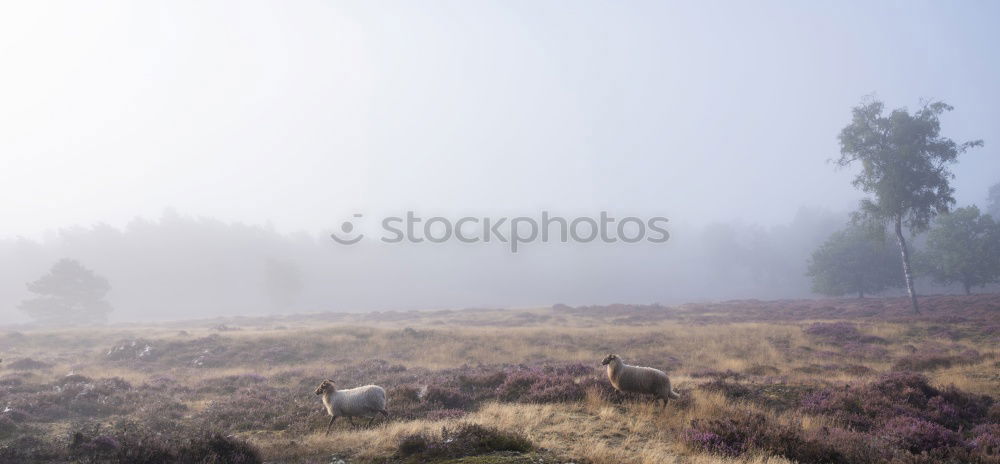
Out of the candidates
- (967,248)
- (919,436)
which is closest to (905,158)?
(967,248)

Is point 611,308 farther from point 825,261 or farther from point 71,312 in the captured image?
point 71,312

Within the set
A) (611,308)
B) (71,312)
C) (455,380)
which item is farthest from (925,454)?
(71,312)

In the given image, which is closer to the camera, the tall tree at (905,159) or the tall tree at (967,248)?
the tall tree at (905,159)

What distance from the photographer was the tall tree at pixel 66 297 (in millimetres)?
58906

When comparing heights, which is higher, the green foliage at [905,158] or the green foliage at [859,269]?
the green foliage at [905,158]

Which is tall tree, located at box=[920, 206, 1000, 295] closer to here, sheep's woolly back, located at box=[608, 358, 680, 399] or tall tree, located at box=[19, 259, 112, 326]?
sheep's woolly back, located at box=[608, 358, 680, 399]

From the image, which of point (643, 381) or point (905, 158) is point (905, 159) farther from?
point (643, 381)

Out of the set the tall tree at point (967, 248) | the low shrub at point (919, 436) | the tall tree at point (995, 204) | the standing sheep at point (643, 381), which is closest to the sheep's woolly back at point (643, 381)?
the standing sheep at point (643, 381)

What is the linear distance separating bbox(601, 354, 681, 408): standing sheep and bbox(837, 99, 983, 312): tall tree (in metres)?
32.3

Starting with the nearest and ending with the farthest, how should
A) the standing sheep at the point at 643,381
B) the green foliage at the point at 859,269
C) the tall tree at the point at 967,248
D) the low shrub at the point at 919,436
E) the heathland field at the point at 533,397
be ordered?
the heathland field at the point at 533,397 → the low shrub at the point at 919,436 → the standing sheep at the point at 643,381 → the tall tree at the point at 967,248 → the green foliage at the point at 859,269

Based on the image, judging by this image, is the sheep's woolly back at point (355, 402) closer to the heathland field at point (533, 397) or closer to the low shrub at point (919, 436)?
the heathland field at point (533, 397)

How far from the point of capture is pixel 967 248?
144 feet

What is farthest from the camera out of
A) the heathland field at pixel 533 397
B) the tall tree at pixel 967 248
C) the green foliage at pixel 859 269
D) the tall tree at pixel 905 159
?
the green foliage at pixel 859 269

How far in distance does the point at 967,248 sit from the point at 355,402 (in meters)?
58.3
